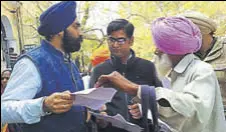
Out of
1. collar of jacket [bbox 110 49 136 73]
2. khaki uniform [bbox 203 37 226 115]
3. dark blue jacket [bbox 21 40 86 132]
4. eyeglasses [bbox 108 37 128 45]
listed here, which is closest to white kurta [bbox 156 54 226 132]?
dark blue jacket [bbox 21 40 86 132]

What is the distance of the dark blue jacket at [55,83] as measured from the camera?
2096 millimetres

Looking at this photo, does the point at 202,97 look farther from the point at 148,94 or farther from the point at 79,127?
the point at 79,127

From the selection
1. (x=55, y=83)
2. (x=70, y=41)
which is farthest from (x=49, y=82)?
(x=70, y=41)

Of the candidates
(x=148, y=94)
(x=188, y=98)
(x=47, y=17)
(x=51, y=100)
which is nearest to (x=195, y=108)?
(x=188, y=98)

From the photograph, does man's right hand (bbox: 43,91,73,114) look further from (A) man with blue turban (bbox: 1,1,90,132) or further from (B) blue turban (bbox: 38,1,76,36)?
(B) blue turban (bbox: 38,1,76,36)

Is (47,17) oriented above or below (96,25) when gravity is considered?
above

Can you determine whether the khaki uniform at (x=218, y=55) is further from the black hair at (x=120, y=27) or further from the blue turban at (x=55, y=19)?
the blue turban at (x=55, y=19)

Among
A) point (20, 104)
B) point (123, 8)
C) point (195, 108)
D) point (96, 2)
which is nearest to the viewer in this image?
point (195, 108)

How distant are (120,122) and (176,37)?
457 mm

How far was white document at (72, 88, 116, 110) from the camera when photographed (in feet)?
5.67

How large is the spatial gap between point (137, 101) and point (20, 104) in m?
0.58

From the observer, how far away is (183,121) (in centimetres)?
166

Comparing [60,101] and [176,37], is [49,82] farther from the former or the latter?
[176,37]

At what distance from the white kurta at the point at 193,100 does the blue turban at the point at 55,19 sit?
701mm
